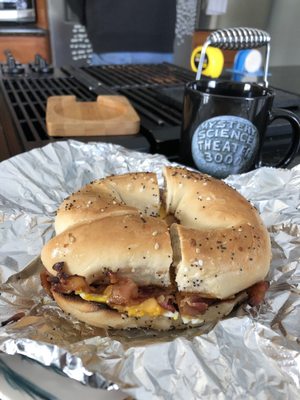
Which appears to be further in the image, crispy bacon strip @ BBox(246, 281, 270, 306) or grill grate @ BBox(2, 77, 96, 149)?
grill grate @ BBox(2, 77, 96, 149)

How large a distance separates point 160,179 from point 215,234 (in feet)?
1.27

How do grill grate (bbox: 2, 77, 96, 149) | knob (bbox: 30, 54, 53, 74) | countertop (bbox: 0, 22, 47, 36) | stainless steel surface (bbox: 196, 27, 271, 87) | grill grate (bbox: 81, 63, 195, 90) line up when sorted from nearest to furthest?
stainless steel surface (bbox: 196, 27, 271, 87), grill grate (bbox: 2, 77, 96, 149), grill grate (bbox: 81, 63, 195, 90), knob (bbox: 30, 54, 53, 74), countertop (bbox: 0, 22, 47, 36)

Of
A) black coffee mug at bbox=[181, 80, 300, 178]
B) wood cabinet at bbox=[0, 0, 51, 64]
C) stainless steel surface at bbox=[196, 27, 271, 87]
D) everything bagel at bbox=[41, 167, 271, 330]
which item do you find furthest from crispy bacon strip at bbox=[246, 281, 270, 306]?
wood cabinet at bbox=[0, 0, 51, 64]

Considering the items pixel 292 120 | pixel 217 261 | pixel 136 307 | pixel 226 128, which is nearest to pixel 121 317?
pixel 136 307

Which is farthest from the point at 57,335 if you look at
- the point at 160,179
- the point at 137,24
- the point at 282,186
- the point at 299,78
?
the point at 137,24

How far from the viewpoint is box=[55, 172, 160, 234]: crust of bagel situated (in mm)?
667

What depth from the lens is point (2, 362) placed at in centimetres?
54

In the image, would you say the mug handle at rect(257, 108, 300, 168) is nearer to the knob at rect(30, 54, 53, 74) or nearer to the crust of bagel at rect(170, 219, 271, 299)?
the crust of bagel at rect(170, 219, 271, 299)

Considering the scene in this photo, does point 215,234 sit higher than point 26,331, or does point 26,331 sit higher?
point 215,234

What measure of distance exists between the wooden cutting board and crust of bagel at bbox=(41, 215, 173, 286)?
0.55m

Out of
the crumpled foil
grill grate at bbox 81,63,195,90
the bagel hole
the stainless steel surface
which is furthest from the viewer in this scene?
grill grate at bbox 81,63,195,90

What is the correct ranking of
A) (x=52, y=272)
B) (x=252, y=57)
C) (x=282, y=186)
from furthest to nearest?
(x=252, y=57), (x=282, y=186), (x=52, y=272)

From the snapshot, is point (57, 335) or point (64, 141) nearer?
point (57, 335)

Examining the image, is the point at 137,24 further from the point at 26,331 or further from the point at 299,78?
the point at 26,331
